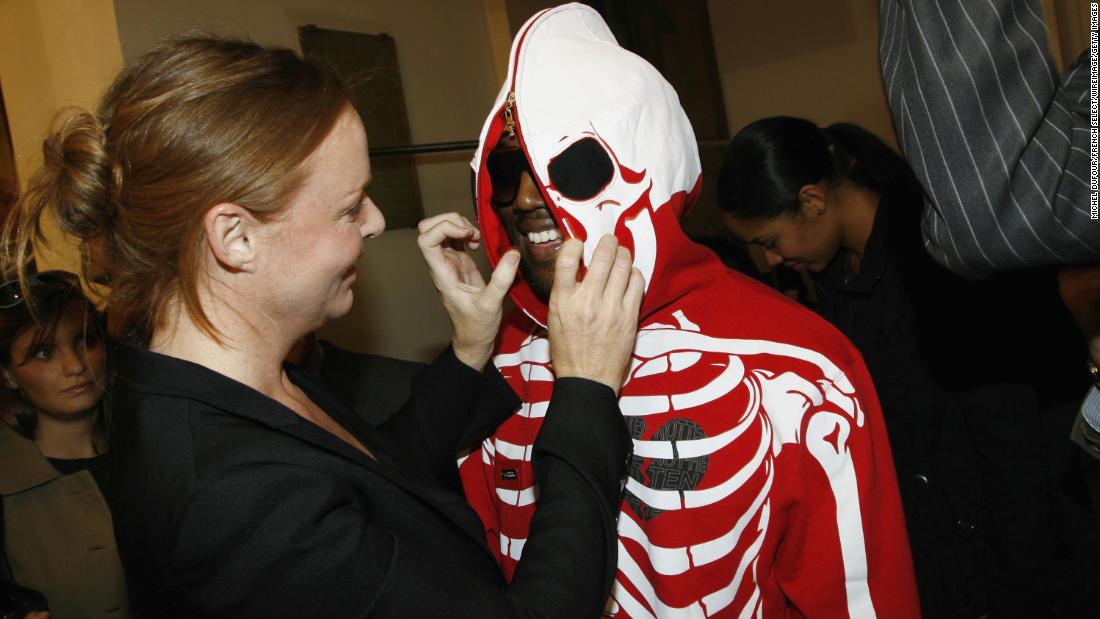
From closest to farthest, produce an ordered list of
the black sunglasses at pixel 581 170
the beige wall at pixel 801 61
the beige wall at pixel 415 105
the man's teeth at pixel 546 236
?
the black sunglasses at pixel 581 170
the man's teeth at pixel 546 236
the beige wall at pixel 415 105
the beige wall at pixel 801 61

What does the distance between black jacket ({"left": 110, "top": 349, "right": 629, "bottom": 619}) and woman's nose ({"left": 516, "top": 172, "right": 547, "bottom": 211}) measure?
1.39 ft

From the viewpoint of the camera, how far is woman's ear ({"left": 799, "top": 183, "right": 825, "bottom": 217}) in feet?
7.54

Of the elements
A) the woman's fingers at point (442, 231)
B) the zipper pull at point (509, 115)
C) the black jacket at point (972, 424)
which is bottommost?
the black jacket at point (972, 424)

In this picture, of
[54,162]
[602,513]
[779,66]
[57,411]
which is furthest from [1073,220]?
[779,66]

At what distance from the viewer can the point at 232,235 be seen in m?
1.05

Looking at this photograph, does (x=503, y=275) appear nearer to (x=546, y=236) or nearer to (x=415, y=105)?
(x=546, y=236)

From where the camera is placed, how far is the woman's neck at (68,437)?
89.9 inches

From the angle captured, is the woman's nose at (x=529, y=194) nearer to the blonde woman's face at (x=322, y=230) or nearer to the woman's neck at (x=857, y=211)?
the blonde woman's face at (x=322, y=230)

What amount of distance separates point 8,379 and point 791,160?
227cm

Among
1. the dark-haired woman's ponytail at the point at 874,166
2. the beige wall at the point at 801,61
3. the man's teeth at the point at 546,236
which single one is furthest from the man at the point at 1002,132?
the beige wall at the point at 801,61

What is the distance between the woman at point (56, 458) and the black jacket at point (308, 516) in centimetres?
113

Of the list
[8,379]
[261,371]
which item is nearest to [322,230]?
[261,371]

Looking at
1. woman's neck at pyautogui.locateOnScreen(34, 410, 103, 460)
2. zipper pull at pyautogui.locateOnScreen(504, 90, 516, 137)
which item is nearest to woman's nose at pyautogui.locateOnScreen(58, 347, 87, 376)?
woman's neck at pyautogui.locateOnScreen(34, 410, 103, 460)

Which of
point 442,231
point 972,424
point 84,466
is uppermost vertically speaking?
point 442,231
